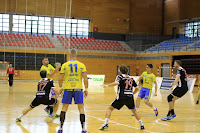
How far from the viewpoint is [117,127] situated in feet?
28.6

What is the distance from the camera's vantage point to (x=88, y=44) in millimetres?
40344

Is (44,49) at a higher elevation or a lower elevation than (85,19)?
lower

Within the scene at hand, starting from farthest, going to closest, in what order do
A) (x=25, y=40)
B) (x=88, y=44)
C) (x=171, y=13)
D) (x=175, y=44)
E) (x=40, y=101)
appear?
(x=171, y=13) < (x=88, y=44) < (x=25, y=40) < (x=175, y=44) < (x=40, y=101)

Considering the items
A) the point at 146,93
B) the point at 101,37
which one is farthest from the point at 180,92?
the point at 101,37

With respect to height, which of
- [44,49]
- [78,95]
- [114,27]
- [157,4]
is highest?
[157,4]

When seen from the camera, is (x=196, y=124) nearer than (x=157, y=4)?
Yes

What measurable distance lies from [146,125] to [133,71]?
107 feet

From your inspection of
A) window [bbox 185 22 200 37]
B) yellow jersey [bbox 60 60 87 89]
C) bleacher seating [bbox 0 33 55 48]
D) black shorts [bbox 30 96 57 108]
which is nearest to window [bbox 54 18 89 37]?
bleacher seating [bbox 0 33 55 48]

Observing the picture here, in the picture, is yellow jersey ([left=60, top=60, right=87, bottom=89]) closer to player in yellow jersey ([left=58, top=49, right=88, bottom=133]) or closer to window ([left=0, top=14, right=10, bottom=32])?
player in yellow jersey ([left=58, top=49, right=88, bottom=133])

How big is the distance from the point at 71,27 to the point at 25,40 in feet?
24.8

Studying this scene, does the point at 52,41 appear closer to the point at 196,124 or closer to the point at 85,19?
the point at 85,19

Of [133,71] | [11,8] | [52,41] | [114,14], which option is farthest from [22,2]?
[133,71]

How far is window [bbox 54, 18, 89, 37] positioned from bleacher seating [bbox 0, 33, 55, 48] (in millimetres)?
3085

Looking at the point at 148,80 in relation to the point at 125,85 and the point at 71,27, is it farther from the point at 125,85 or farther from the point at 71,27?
the point at 71,27
